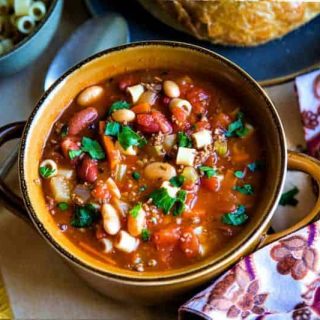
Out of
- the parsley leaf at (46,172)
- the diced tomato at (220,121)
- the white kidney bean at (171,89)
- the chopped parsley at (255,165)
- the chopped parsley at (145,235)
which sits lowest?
the chopped parsley at (255,165)

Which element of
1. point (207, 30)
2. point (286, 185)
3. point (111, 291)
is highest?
point (207, 30)

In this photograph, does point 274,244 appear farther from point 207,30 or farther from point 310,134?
point 207,30

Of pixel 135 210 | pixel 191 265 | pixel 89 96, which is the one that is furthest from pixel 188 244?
pixel 89 96

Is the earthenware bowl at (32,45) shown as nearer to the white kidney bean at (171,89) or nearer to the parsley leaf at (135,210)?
the white kidney bean at (171,89)

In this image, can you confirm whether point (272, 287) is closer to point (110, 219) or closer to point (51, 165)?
point (110, 219)

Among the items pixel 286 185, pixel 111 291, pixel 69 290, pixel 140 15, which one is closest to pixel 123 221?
pixel 111 291

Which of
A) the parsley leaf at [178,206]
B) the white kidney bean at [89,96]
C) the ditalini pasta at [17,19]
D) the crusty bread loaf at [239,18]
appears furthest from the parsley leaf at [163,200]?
the ditalini pasta at [17,19]

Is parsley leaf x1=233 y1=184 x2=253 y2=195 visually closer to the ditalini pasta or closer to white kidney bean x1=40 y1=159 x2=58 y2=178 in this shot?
white kidney bean x1=40 y1=159 x2=58 y2=178
